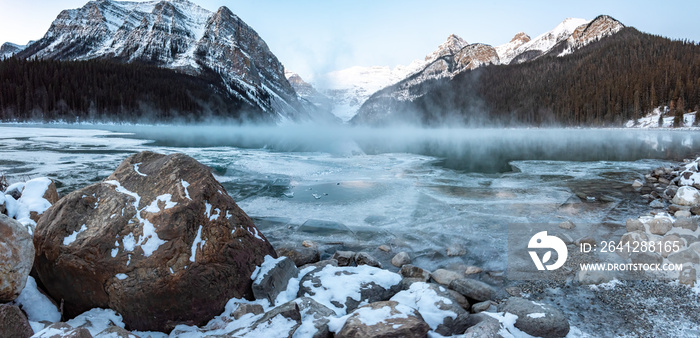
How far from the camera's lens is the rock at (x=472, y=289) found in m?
5.80

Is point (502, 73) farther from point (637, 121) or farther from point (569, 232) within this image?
point (569, 232)

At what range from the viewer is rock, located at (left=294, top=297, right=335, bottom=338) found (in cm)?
419

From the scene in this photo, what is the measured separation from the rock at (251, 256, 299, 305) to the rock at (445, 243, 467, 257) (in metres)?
4.12

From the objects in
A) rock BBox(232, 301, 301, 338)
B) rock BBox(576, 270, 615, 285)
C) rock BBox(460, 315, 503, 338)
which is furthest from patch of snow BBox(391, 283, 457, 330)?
rock BBox(576, 270, 615, 285)

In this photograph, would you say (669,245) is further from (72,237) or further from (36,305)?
(36,305)

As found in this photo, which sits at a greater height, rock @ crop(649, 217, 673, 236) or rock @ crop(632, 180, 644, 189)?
rock @ crop(649, 217, 673, 236)

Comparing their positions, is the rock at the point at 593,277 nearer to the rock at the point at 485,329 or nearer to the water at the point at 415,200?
the water at the point at 415,200

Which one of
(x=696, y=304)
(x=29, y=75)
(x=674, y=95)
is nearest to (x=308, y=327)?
(x=696, y=304)

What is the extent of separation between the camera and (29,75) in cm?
9869

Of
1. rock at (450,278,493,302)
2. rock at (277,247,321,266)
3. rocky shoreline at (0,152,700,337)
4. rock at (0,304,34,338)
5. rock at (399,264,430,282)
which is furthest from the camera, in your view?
rock at (277,247,321,266)

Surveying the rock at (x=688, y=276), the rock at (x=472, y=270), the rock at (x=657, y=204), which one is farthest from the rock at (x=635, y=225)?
the rock at (x=472, y=270)

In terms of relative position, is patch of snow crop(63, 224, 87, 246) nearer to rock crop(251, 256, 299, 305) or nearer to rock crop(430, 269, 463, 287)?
A: rock crop(251, 256, 299, 305)

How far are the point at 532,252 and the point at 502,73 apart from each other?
A: 610 feet

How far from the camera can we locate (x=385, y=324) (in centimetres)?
404
